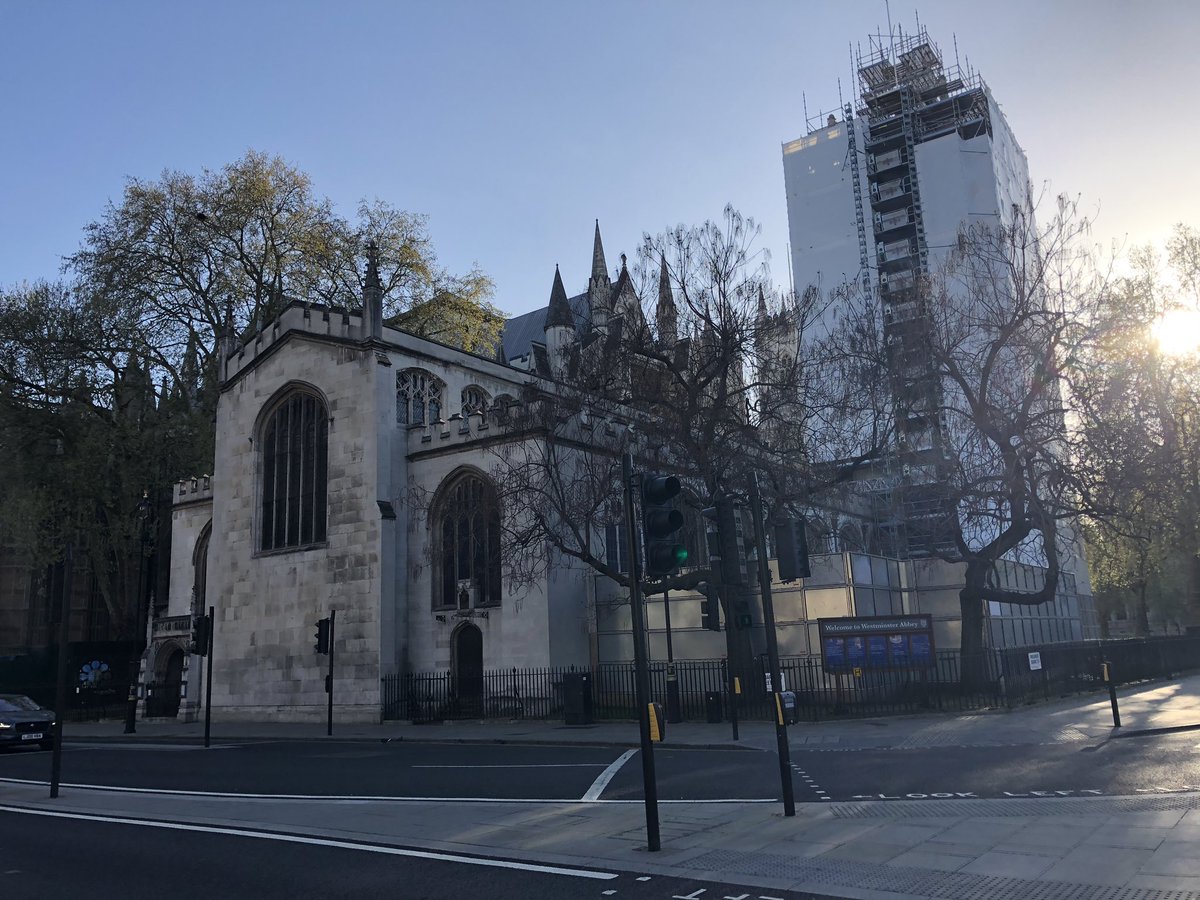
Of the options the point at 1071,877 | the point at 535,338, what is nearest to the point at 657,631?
the point at 1071,877

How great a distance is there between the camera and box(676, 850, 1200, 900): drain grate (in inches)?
241

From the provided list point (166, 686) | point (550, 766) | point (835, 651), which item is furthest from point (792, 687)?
point (166, 686)

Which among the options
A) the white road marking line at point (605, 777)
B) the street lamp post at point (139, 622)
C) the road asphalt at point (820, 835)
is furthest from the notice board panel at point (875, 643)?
the street lamp post at point (139, 622)

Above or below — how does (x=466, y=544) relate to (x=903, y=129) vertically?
below

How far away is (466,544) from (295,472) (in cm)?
783

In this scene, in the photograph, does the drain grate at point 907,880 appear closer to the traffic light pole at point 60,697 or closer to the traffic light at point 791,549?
the traffic light at point 791,549

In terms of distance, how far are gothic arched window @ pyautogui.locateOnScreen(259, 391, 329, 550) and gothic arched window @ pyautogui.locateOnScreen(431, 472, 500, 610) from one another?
4554mm

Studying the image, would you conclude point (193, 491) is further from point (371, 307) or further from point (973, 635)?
point (973, 635)

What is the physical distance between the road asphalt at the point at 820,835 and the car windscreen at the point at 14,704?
10.8 meters

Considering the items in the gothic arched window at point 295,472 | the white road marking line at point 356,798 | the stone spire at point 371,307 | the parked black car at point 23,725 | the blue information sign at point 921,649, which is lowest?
the white road marking line at point 356,798

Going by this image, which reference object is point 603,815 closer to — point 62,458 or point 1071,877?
point 1071,877

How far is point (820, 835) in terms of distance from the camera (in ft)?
27.6

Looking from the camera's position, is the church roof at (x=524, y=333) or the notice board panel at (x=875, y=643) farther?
the church roof at (x=524, y=333)

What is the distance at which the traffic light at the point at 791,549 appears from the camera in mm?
10148
